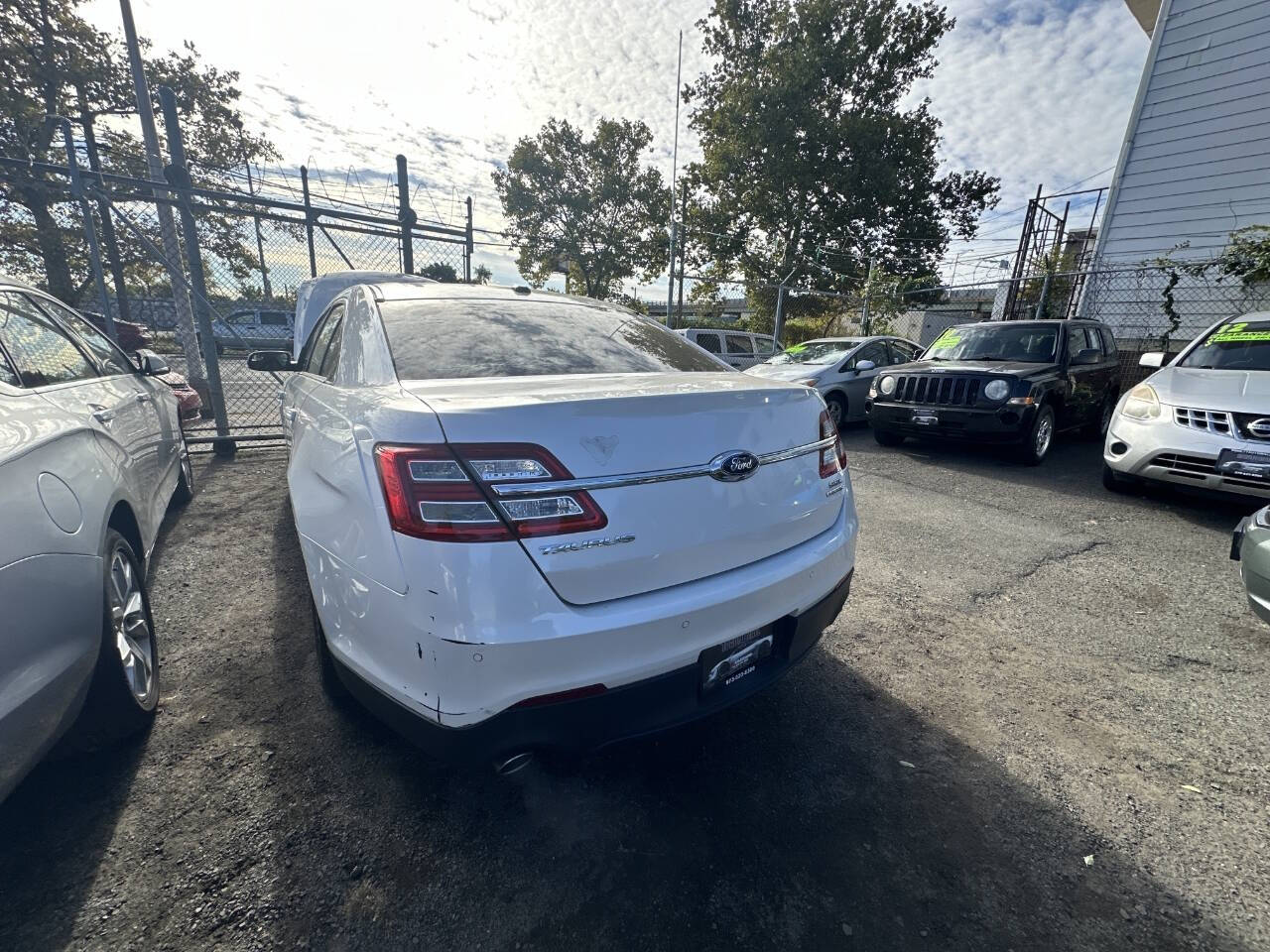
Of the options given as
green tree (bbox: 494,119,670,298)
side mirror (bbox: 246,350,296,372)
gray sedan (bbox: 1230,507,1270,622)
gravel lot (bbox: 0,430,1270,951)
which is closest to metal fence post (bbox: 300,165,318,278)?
side mirror (bbox: 246,350,296,372)

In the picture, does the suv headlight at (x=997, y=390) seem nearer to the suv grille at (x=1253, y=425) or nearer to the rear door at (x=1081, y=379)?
the rear door at (x=1081, y=379)

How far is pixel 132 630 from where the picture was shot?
2072mm

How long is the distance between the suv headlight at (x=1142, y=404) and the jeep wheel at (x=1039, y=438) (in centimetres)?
104

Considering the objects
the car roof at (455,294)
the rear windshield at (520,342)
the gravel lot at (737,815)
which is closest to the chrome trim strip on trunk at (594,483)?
the rear windshield at (520,342)

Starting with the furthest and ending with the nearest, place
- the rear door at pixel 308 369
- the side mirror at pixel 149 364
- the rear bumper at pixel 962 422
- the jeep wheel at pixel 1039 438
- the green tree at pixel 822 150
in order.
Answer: the green tree at pixel 822 150 → the jeep wheel at pixel 1039 438 → the rear bumper at pixel 962 422 → the side mirror at pixel 149 364 → the rear door at pixel 308 369

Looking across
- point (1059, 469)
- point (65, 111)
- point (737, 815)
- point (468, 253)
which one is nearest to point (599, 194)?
point (65, 111)

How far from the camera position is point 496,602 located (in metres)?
1.24

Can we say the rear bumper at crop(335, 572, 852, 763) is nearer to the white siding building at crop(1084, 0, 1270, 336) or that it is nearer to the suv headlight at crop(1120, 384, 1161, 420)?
the suv headlight at crop(1120, 384, 1161, 420)

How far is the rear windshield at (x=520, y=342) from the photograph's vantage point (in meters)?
1.84

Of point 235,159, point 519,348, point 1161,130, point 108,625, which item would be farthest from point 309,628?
point 235,159

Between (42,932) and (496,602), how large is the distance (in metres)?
1.33

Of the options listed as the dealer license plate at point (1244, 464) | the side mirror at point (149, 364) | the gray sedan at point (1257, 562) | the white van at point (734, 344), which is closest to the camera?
the gray sedan at point (1257, 562)

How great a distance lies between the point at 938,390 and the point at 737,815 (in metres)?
5.87

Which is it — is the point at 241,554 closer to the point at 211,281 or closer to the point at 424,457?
the point at 424,457
